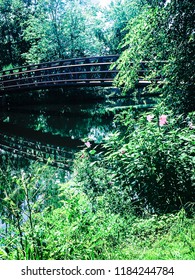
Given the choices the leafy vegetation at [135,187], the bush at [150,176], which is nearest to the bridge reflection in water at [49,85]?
the leafy vegetation at [135,187]

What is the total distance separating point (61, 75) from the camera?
41.6 ft

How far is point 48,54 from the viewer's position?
11930 mm

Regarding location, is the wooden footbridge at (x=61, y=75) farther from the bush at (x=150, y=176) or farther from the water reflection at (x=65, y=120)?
the bush at (x=150, y=176)

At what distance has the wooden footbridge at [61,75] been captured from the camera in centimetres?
1059

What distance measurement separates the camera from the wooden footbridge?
10.6m

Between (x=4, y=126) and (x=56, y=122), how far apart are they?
1.93m

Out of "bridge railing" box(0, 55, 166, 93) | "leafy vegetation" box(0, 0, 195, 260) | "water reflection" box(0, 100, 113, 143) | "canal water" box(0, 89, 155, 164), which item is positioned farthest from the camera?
"bridge railing" box(0, 55, 166, 93)

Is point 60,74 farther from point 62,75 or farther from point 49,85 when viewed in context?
point 49,85

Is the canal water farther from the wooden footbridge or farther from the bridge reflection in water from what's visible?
the wooden footbridge

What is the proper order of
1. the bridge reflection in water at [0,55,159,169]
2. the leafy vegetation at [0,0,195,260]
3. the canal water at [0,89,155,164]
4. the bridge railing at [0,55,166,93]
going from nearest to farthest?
the leafy vegetation at [0,0,195,260], the bridge reflection in water at [0,55,159,169], the canal water at [0,89,155,164], the bridge railing at [0,55,166,93]

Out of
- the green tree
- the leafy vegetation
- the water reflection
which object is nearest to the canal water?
the water reflection

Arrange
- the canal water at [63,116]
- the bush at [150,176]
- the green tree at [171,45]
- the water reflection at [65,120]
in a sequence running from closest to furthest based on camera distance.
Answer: the bush at [150,176] < the green tree at [171,45] < the canal water at [63,116] < the water reflection at [65,120]

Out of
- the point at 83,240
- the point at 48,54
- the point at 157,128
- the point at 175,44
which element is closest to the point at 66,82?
the point at 48,54
